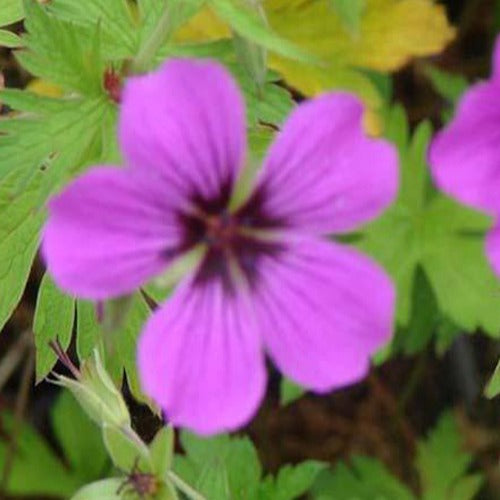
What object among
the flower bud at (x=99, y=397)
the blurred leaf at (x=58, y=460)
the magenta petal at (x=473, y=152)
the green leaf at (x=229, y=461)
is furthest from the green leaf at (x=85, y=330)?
the blurred leaf at (x=58, y=460)

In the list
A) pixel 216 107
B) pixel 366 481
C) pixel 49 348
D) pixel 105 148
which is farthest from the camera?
pixel 366 481

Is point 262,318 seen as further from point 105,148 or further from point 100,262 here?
point 105,148

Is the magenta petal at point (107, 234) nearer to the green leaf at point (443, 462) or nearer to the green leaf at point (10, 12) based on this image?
the green leaf at point (10, 12)

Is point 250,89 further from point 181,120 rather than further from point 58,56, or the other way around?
point 181,120

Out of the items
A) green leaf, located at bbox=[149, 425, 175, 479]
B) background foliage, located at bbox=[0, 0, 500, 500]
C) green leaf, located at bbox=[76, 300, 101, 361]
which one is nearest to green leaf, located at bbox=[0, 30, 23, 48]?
background foliage, located at bbox=[0, 0, 500, 500]

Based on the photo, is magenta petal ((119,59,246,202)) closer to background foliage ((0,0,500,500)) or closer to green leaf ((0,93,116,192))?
background foliage ((0,0,500,500))

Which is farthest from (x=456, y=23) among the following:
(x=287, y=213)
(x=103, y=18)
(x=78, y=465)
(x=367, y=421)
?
(x=287, y=213)
